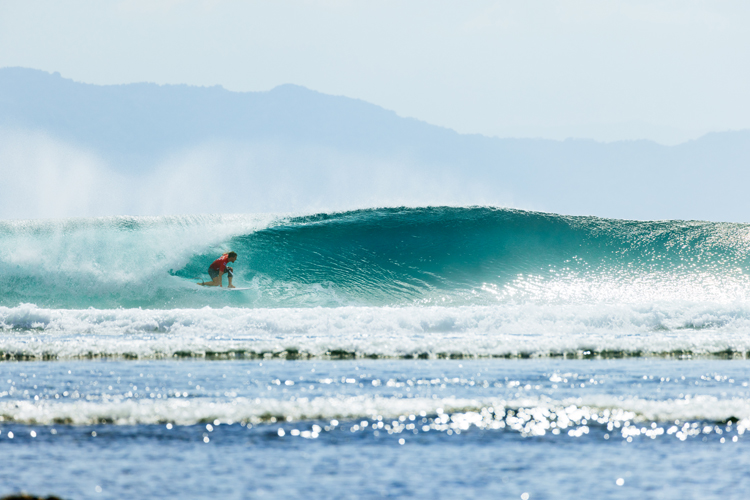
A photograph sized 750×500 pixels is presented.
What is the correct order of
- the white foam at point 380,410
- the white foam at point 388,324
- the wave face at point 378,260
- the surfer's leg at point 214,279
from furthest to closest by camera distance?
the surfer's leg at point 214,279
the wave face at point 378,260
the white foam at point 388,324
the white foam at point 380,410

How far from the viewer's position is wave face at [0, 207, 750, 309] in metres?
16.0

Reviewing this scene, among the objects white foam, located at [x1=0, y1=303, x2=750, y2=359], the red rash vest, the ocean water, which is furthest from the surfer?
white foam, located at [x1=0, y1=303, x2=750, y2=359]

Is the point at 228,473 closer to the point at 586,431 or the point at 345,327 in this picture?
the point at 586,431

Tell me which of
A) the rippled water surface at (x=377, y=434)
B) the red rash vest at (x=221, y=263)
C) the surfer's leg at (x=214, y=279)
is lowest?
the rippled water surface at (x=377, y=434)

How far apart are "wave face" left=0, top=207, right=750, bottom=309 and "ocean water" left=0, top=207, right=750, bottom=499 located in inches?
2.5

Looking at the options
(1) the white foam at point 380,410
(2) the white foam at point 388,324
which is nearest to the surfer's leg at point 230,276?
(2) the white foam at point 388,324

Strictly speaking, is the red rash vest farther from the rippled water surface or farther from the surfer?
the rippled water surface

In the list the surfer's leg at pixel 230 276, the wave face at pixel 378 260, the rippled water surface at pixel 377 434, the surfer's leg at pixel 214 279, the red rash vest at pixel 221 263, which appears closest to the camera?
the rippled water surface at pixel 377 434

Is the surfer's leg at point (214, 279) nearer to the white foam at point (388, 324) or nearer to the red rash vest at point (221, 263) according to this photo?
the red rash vest at point (221, 263)

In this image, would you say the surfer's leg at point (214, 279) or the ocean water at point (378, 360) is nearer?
the ocean water at point (378, 360)

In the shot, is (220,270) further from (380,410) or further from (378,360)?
(380,410)

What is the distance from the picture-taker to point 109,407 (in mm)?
4719

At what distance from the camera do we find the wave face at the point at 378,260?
1603cm

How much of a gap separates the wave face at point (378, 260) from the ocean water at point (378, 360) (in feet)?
0.21
